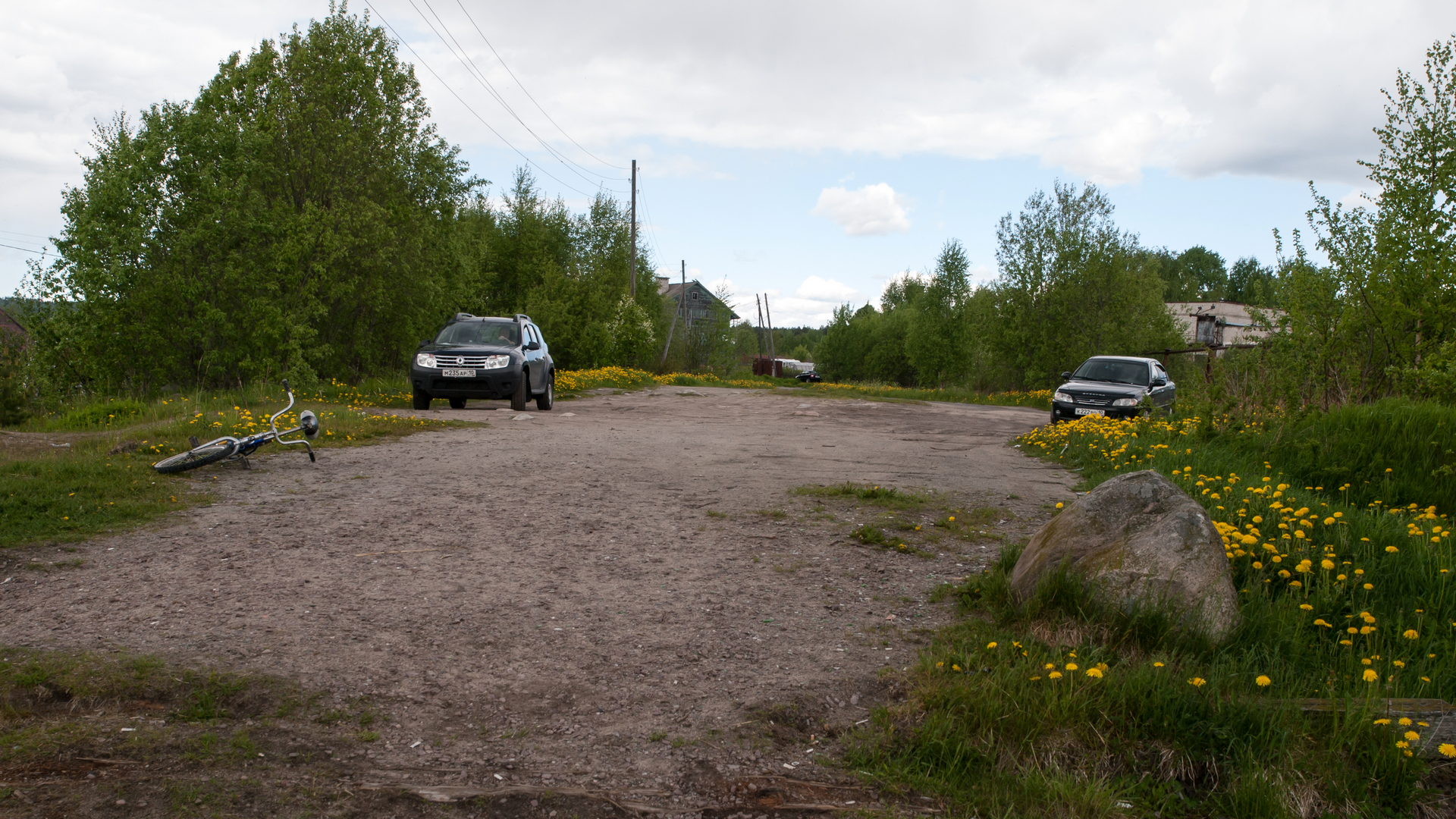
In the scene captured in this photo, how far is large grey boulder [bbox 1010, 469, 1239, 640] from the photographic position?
12.5 feet

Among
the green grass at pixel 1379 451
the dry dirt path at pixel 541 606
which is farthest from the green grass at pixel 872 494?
the green grass at pixel 1379 451

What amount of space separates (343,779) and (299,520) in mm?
3970

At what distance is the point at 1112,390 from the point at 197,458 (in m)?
14.1

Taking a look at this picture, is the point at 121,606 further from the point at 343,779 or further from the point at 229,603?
the point at 343,779

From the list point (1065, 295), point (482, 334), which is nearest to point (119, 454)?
point (482, 334)

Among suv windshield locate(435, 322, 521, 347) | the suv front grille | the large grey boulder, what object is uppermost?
suv windshield locate(435, 322, 521, 347)

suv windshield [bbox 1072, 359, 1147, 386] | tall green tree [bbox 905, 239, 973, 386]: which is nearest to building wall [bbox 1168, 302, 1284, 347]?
tall green tree [bbox 905, 239, 973, 386]

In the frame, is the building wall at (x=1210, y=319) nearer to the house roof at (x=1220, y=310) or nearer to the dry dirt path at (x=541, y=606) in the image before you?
the house roof at (x=1220, y=310)

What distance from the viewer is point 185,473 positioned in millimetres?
7637

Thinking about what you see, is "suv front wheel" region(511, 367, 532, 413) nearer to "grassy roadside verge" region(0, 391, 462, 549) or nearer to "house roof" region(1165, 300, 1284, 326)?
"grassy roadside verge" region(0, 391, 462, 549)

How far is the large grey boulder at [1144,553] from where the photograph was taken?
12.5 feet

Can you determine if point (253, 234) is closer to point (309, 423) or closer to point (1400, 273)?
point (309, 423)

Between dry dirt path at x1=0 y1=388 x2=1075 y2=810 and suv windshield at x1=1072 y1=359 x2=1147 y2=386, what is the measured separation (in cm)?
972

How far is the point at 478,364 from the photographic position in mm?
15297
